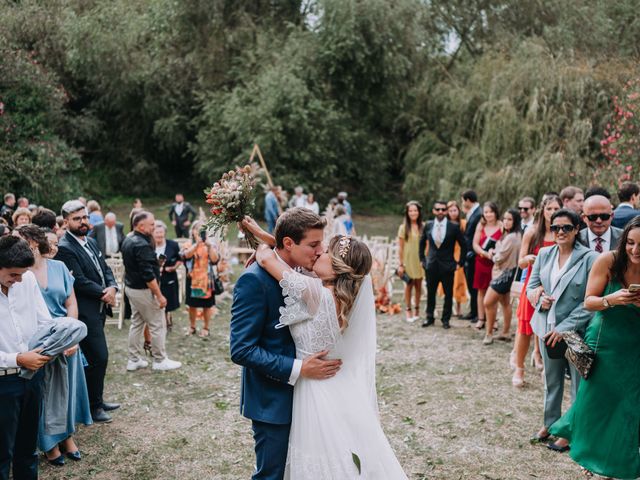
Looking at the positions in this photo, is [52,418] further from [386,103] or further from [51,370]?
[386,103]

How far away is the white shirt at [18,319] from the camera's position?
4.28 m

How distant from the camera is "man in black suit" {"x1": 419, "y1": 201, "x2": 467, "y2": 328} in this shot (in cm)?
1053

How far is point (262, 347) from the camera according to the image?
11.8 feet

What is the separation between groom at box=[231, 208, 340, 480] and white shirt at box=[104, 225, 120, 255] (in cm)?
1022

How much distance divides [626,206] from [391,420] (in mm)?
3899

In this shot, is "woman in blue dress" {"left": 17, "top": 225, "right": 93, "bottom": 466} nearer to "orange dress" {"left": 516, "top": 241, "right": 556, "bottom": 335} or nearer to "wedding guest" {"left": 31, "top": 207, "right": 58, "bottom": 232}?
"wedding guest" {"left": 31, "top": 207, "right": 58, "bottom": 232}

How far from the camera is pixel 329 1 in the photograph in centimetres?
2641

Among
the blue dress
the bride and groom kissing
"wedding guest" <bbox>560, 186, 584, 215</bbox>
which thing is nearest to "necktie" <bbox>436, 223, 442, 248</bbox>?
"wedding guest" <bbox>560, 186, 584, 215</bbox>

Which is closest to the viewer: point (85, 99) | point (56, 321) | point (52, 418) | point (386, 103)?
point (56, 321)

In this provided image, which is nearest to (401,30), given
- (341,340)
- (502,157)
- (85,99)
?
(502,157)

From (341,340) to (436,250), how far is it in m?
7.11

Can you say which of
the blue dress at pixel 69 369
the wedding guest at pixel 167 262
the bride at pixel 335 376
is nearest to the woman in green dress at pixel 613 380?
the bride at pixel 335 376

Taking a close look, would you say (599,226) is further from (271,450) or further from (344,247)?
(271,450)

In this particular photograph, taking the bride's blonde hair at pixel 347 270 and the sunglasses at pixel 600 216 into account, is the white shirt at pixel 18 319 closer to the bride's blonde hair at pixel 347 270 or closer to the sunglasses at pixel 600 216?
the bride's blonde hair at pixel 347 270
